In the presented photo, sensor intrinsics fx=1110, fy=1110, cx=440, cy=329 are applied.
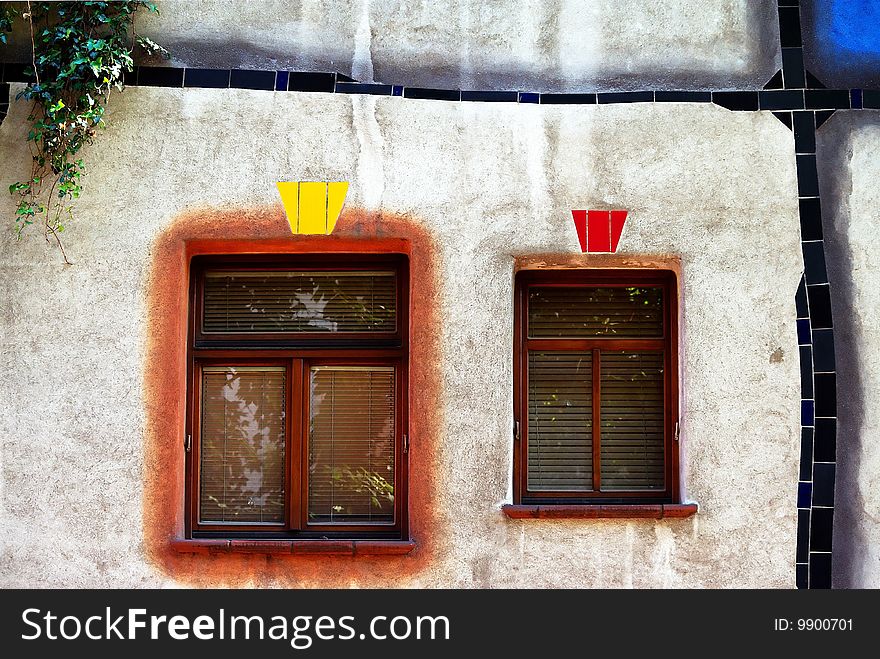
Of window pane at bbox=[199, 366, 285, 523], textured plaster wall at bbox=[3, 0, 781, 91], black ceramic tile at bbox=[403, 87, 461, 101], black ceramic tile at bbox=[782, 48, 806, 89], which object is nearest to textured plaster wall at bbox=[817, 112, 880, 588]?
black ceramic tile at bbox=[782, 48, 806, 89]

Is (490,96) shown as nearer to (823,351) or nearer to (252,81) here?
(252,81)

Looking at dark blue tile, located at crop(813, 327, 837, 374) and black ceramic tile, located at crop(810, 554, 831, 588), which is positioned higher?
dark blue tile, located at crop(813, 327, 837, 374)

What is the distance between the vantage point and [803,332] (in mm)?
5438

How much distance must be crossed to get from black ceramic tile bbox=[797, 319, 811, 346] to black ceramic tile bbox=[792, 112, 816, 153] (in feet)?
2.85

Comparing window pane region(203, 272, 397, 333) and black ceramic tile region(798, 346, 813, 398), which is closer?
black ceramic tile region(798, 346, 813, 398)

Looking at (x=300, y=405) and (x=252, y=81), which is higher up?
(x=252, y=81)

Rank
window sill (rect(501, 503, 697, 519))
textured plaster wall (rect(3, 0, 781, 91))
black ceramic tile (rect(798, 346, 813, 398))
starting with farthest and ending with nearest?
textured plaster wall (rect(3, 0, 781, 91)) < black ceramic tile (rect(798, 346, 813, 398)) < window sill (rect(501, 503, 697, 519))

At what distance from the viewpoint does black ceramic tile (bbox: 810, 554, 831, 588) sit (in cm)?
538

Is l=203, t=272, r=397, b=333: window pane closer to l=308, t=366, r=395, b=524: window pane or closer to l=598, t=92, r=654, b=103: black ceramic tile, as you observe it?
l=308, t=366, r=395, b=524: window pane

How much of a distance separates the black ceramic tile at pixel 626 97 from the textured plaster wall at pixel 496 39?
47 mm

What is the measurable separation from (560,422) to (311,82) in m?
2.13

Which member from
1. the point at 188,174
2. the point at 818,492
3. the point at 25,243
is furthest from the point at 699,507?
the point at 25,243

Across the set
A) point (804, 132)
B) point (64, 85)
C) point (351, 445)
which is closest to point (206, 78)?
point (64, 85)
